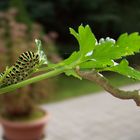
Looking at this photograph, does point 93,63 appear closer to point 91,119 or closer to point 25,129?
point 25,129

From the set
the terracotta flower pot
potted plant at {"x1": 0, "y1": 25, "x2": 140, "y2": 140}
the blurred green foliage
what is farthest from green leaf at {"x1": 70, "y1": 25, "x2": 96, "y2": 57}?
the blurred green foliage

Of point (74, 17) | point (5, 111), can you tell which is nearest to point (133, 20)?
point (74, 17)

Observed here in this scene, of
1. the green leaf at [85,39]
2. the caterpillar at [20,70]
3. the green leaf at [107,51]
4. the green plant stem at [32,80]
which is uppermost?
the green leaf at [85,39]

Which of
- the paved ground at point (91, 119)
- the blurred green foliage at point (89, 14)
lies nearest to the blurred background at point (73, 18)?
the blurred green foliage at point (89, 14)

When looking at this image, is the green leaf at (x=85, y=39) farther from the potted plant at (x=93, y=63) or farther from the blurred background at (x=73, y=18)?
the blurred background at (x=73, y=18)

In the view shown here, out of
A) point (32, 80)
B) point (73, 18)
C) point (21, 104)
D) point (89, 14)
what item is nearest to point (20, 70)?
point (32, 80)

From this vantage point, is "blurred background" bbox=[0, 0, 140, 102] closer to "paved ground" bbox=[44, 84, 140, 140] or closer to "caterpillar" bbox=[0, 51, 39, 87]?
"paved ground" bbox=[44, 84, 140, 140]
